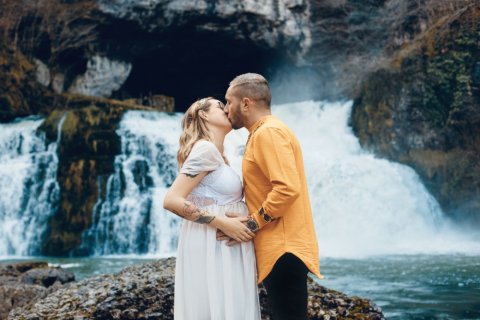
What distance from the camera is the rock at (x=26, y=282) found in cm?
574

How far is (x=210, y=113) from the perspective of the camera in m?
2.87

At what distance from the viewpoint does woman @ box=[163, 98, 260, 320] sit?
2623 mm

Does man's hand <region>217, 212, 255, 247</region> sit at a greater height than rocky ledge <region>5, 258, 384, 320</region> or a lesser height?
greater

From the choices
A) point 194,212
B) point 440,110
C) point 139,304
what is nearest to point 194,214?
point 194,212

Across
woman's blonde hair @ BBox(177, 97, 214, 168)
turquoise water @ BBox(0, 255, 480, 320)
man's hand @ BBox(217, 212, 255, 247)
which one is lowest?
turquoise water @ BBox(0, 255, 480, 320)

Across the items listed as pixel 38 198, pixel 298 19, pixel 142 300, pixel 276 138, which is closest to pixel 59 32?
pixel 38 198

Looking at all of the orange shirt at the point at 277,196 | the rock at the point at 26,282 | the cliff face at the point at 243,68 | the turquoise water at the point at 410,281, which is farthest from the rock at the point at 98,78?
the orange shirt at the point at 277,196

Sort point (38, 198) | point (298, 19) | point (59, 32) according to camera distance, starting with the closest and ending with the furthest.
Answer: point (38, 198)
point (59, 32)
point (298, 19)

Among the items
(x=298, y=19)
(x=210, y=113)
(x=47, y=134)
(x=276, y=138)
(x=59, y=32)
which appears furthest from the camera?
(x=298, y=19)

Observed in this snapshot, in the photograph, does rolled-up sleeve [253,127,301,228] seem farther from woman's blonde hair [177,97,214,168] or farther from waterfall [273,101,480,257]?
waterfall [273,101,480,257]

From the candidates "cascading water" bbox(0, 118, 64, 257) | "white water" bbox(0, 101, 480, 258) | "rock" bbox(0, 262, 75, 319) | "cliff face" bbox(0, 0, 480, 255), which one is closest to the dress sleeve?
"rock" bbox(0, 262, 75, 319)

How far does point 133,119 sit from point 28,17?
7265 millimetres

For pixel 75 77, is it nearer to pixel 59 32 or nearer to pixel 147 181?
pixel 59 32

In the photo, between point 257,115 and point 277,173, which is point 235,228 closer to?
point 277,173
